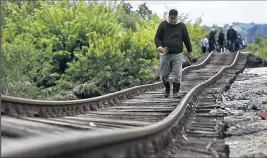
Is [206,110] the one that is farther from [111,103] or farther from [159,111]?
[111,103]

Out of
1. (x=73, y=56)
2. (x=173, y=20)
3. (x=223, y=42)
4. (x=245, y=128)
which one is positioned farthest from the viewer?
(x=223, y=42)

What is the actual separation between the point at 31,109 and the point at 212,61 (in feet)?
46.6

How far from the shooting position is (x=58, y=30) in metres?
22.3

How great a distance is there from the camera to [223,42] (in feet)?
77.5

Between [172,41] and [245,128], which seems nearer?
[245,128]

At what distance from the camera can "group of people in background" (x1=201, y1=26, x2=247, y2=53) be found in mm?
22031

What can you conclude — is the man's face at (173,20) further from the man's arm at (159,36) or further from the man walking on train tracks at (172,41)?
the man's arm at (159,36)

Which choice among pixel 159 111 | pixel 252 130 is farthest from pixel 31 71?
pixel 252 130

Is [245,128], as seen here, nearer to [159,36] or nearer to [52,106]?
[159,36]

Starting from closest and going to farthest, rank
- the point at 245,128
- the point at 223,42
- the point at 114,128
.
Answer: the point at 114,128 → the point at 245,128 → the point at 223,42

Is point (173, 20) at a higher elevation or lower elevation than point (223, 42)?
higher

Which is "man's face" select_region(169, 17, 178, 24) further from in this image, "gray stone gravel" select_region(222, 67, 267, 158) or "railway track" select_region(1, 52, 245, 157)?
"gray stone gravel" select_region(222, 67, 267, 158)

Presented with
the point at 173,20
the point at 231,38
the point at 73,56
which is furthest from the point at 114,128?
the point at 231,38

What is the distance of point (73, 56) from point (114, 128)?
1741cm
